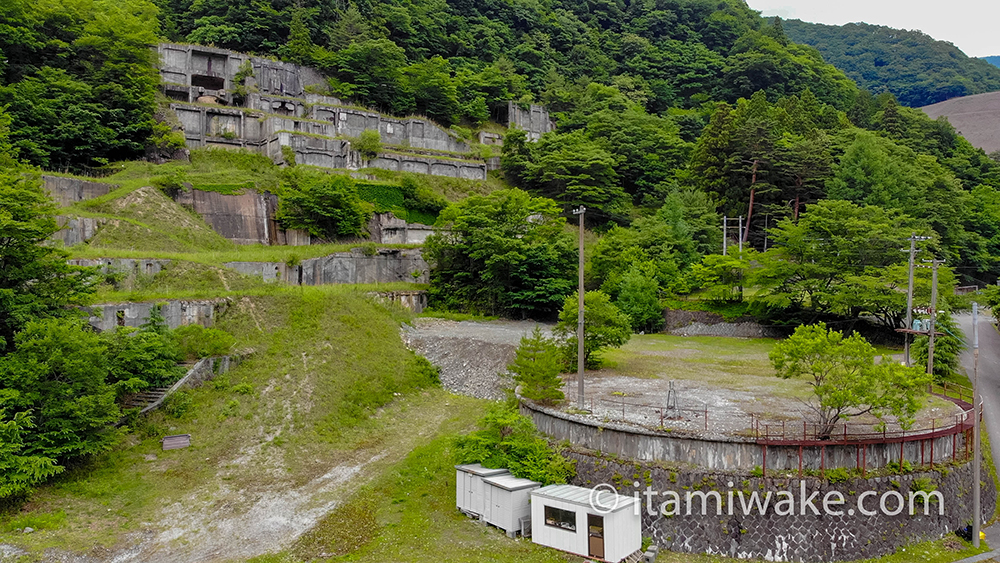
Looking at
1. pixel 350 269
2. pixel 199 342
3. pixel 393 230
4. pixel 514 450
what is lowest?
pixel 514 450

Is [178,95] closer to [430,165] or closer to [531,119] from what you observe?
[430,165]

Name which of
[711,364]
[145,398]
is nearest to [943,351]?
[711,364]

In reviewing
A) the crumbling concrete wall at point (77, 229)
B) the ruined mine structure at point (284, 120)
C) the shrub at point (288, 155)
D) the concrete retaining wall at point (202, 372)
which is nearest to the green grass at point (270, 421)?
the concrete retaining wall at point (202, 372)

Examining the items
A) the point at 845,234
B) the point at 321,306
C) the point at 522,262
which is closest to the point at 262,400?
the point at 321,306

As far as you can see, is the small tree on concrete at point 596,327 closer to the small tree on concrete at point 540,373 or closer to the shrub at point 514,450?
the small tree on concrete at point 540,373

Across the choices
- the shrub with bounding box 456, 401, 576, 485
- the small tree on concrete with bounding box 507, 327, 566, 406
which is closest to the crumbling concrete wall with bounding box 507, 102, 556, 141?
the small tree on concrete with bounding box 507, 327, 566, 406

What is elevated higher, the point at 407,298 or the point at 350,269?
the point at 350,269
